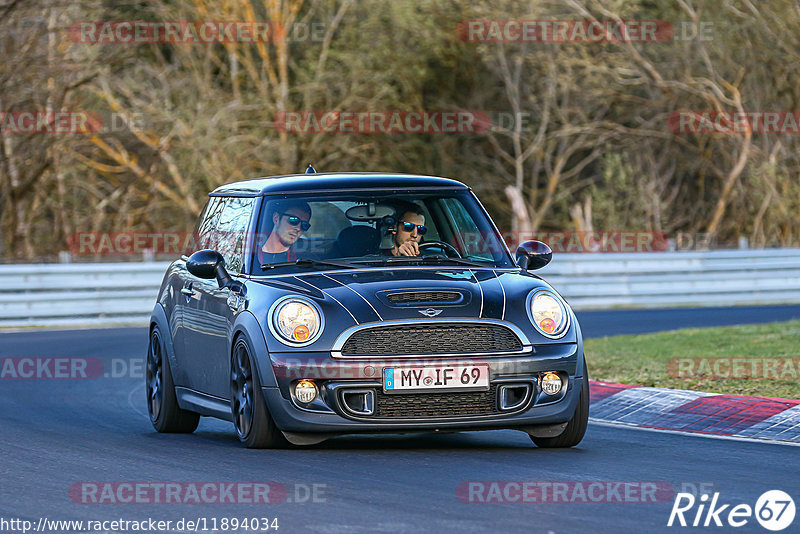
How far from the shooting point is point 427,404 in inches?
332

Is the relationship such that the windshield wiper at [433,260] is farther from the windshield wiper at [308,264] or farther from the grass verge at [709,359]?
the grass verge at [709,359]

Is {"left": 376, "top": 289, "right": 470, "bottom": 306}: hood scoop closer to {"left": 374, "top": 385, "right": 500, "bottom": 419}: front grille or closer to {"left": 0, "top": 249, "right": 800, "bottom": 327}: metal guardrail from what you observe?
{"left": 374, "top": 385, "right": 500, "bottom": 419}: front grille

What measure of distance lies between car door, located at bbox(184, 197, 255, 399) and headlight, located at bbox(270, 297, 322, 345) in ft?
1.73

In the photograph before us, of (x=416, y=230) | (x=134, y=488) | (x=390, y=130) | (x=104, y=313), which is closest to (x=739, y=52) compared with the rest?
(x=390, y=130)

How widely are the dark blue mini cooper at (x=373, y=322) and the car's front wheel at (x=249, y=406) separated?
12 millimetres

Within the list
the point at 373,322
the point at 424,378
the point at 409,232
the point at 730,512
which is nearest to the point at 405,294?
the point at 373,322

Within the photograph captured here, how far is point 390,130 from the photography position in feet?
113

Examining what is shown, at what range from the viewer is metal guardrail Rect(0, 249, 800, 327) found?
73.6ft

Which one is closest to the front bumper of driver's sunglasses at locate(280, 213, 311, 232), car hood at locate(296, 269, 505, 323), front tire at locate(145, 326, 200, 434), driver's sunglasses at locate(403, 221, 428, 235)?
car hood at locate(296, 269, 505, 323)

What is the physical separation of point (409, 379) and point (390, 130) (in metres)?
26.4

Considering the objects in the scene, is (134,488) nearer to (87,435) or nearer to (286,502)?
(286,502)

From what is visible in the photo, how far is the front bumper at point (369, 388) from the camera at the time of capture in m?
8.34

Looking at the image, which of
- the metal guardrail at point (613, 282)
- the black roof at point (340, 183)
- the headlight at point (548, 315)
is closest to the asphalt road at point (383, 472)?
the headlight at point (548, 315)

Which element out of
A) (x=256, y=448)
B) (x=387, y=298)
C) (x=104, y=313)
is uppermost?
(x=387, y=298)
